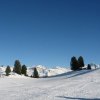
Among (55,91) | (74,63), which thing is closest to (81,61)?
(74,63)

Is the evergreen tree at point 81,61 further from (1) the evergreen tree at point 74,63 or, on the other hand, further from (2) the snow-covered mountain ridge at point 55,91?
(2) the snow-covered mountain ridge at point 55,91

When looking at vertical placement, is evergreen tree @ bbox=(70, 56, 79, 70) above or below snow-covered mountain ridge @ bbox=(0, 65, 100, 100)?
above

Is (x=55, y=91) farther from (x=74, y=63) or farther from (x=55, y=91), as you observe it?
(x=74, y=63)

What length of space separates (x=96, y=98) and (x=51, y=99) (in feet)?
16.4

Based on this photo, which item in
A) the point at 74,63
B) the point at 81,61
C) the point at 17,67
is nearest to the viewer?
the point at 74,63

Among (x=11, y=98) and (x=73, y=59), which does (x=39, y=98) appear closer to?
(x=11, y=98)

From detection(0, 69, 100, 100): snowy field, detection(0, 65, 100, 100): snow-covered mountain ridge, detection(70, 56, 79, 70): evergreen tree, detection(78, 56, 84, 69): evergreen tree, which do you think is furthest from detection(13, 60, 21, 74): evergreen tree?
detection(0, 69, 100, 100): snowy field

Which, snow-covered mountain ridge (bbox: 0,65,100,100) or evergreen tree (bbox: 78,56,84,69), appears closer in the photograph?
snow-covered mountain ridge (bbox: 0,65,100,100)

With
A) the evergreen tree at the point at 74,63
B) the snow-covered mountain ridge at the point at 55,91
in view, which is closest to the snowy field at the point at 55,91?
the snow-covered mountain ridge at the point at 55,91

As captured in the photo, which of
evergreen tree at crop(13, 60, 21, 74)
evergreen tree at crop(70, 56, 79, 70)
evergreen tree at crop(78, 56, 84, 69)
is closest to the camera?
evergreen tree at crop(70, 56, 79, 70)

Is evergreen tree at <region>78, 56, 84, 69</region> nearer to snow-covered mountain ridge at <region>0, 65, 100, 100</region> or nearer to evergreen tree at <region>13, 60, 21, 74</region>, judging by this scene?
evergreen tree at <region>13, 60, 21, 74</region>

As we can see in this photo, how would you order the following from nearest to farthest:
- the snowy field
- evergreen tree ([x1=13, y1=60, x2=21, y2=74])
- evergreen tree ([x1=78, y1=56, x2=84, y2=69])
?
the snowy field < evergreen tree ([x1=78, y1=56, x2=84, y2=69]) < evergreen tree ([x1=13, y1=60, x2=21, y2=74])

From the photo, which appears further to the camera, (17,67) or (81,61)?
(17,67)

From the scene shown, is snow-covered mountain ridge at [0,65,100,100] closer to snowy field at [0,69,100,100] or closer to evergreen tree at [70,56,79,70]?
snowy field at [0,69,100,100]
